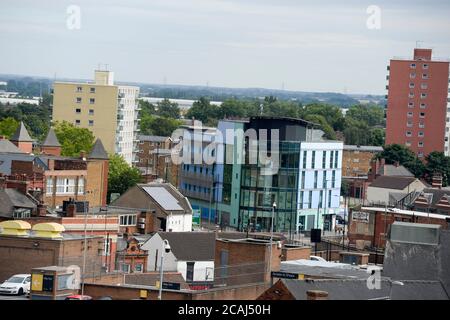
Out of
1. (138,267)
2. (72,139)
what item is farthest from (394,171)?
(138,267)

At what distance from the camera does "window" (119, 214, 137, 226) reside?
57250mm

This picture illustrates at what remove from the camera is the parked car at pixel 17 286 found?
35938mm

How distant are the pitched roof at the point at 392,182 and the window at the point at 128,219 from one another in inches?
1513

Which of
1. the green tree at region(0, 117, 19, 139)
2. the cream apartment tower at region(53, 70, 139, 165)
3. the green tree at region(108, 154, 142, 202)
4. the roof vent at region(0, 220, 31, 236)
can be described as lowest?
the green tree at region(108, 154, 142, 202)

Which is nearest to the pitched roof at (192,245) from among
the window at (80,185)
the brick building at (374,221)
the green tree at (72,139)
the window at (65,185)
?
the brick building at (374,221)

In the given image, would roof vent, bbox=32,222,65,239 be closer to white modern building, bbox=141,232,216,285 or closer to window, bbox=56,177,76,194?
white modern building, bbox=141,232,216,285

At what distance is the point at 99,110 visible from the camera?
406 feet

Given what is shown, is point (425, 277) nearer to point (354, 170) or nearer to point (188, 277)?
point (188, 277)

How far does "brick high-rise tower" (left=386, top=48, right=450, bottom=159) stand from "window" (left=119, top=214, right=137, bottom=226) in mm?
71178

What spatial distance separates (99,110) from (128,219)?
2612 inches

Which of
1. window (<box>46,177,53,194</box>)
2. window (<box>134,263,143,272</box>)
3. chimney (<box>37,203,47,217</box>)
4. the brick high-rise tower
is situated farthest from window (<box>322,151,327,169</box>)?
the brick high-rise tower

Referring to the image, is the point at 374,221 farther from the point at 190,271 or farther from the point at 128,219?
the point at 190,271

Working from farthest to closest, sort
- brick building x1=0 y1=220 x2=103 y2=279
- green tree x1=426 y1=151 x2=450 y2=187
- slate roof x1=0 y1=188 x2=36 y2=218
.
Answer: green tree x1=426 y1=151 x2=450 y2=187 → slate roof x1=0 y1=188 x2=36 y2=218 → brick building x1=0 y1=220 x2=103 y2=279
